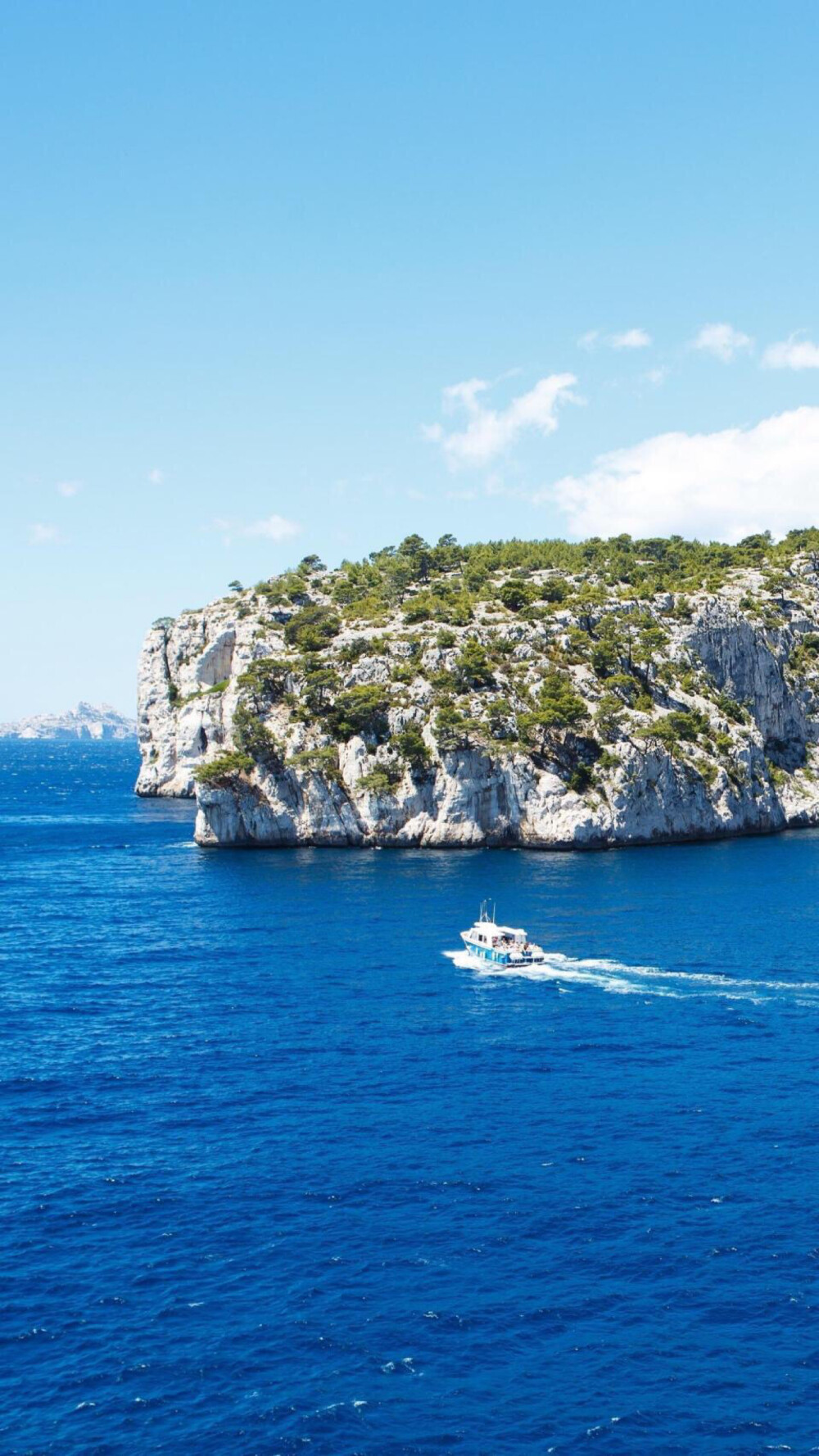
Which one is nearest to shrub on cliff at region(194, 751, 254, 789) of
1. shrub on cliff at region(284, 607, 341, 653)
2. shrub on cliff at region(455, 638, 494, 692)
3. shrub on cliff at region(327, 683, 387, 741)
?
shrub on cliff at region(327, 683, 387, 741)

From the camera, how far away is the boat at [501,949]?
87.0 m

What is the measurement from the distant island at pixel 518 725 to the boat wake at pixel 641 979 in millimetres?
53170

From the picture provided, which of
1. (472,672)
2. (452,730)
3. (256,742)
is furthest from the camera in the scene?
(472,672)

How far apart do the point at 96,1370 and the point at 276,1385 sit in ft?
20.8

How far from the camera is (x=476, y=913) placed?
103625mm

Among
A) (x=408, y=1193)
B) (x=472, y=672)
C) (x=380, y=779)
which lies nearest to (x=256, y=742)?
(x=380, y=779)

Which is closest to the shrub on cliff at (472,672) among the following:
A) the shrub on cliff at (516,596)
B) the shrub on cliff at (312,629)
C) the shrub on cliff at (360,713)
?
the shrub on cliff at (360,713)

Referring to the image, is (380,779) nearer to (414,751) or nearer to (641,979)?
(414,751)

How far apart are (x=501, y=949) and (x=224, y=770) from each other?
64.8 metres

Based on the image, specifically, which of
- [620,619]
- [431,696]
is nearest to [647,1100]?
[431,696]

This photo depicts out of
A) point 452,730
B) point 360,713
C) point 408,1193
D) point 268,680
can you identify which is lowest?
point 408,1193

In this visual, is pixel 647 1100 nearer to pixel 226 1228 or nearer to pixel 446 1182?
pixel 446 1182

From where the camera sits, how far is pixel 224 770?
143 meters

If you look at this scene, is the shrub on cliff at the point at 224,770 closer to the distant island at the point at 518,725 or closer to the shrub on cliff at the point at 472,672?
the distant island at the point at 518,725
